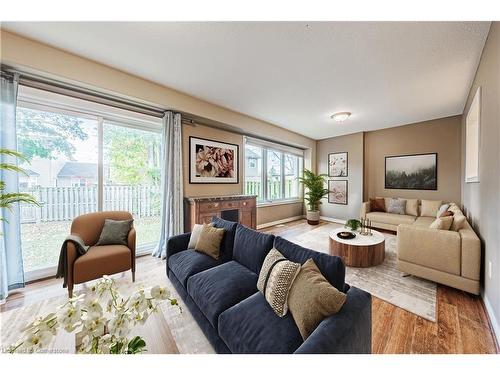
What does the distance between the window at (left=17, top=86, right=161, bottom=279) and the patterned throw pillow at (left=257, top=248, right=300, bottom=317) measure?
2.64 metres

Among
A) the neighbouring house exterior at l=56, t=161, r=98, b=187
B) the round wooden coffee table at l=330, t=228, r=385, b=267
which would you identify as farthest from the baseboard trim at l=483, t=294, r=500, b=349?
the neighbouring house exterior at l=56, t=161, r=98, b=187

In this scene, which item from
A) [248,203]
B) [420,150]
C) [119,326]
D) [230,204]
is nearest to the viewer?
[119,326]

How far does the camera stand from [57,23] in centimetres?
174

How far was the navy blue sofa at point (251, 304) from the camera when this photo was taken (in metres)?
0.98

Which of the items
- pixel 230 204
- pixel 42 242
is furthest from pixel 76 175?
pixel 230 204

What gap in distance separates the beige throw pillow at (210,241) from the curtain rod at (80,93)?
218 centimetres

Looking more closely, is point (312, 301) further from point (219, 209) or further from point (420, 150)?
point (420, 150)

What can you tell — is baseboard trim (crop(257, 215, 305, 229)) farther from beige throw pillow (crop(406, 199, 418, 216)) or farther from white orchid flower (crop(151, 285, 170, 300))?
white orchid flower (crop(151, 285, 170, 300))

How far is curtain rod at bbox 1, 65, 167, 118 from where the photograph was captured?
210 cm

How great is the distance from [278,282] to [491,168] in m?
2.26

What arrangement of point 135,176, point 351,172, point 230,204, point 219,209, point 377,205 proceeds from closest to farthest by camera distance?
1. point 135,176
2. point 219,209
3. point 230,204
4. point 377,205
5. point 351,172

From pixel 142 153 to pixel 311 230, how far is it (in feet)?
13.4

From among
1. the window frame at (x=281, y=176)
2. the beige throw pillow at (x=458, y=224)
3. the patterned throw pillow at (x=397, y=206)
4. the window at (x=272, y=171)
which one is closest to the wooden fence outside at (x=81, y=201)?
the window frame at (x=281, y=176)

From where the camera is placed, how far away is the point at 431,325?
1.64 m
